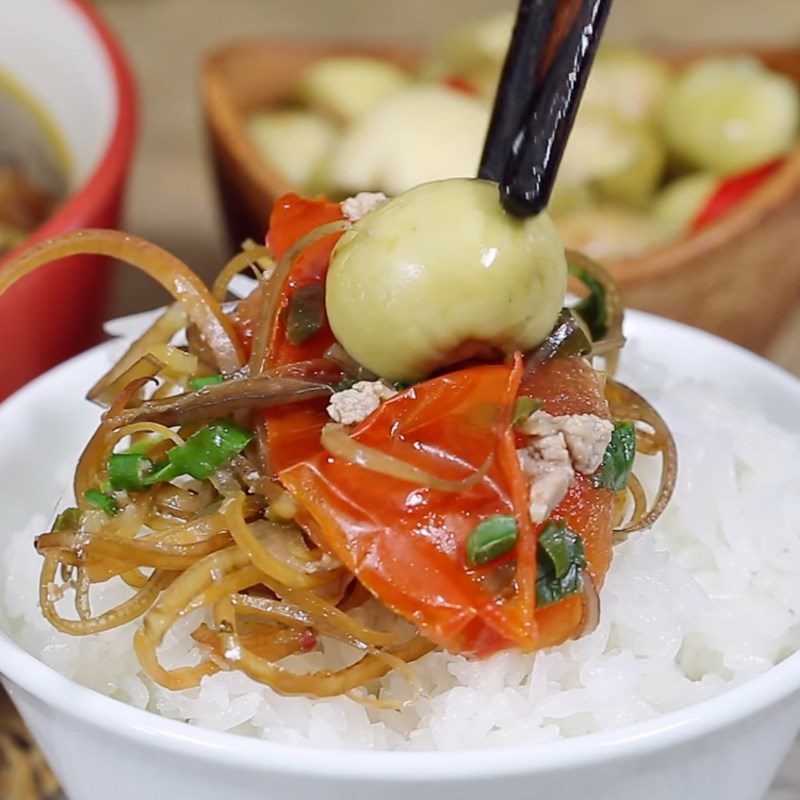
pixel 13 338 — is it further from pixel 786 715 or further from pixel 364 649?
pixel 786 715

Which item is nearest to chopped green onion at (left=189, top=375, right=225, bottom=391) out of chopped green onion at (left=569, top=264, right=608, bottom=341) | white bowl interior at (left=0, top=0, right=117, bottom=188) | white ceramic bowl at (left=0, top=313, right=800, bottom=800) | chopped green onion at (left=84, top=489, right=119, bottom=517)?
chopped green onion at (left=84, top=489, right=119, bottom=517)

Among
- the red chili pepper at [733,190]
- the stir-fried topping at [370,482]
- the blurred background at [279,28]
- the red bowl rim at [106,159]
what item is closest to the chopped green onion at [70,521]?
the stir-fried topping at [370,482]

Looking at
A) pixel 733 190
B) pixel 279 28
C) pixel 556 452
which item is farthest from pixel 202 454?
pixel 279 28

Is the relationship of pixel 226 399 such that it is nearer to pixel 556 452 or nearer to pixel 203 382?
pixel 203 382

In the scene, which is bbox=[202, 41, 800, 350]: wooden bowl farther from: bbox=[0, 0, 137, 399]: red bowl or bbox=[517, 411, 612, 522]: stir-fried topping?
bbox=[517, 411, 612, 522]: stir-fried topping

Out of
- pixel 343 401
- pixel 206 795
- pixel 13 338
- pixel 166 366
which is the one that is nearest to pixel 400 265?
pixel 343 401
